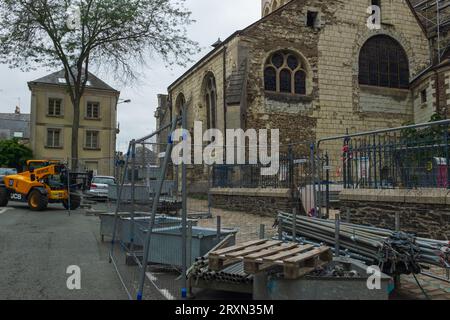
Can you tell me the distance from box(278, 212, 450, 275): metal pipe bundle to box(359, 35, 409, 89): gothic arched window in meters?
19.5

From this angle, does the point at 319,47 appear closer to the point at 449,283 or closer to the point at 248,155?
the point at 248,155

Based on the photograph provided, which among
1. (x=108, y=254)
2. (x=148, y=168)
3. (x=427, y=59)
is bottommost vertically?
(x=108, y=254)

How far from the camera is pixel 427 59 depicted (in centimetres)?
2550

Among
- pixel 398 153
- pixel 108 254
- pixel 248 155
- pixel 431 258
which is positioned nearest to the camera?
pixel 431 258

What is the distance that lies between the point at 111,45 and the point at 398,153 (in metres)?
20.5

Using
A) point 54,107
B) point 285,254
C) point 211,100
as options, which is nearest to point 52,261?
point 285,254

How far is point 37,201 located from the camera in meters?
17.3

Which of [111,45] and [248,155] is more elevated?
[111,45]

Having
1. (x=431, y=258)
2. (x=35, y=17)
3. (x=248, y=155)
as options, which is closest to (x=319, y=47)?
(x=248, y=155)

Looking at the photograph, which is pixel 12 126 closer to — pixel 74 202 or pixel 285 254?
pixel 74 202

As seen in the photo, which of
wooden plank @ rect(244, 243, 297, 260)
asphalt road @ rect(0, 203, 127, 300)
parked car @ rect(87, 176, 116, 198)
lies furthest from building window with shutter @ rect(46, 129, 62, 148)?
wooden plank @ rect(244, 243, 297, 260)

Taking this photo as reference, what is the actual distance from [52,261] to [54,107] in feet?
121

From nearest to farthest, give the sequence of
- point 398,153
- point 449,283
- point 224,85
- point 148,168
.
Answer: point 449,283 → point 148,168 → point 398,153 → point 224,85

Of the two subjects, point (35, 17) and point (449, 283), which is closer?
point (449, 283)
